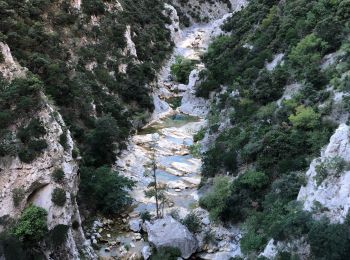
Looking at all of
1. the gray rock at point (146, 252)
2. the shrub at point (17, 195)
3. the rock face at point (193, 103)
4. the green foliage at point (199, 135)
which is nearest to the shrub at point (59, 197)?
the shrub at point (17, 195)

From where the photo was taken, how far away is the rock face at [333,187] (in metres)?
24.4

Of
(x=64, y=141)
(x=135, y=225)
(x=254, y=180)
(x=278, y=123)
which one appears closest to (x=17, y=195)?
(x=64, y=141)

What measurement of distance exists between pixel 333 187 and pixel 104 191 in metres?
20.5

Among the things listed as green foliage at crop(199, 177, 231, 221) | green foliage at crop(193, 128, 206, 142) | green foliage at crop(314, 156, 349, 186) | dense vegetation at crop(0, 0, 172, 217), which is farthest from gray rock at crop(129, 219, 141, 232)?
green foliage at crop(193, 128, 206, 142)

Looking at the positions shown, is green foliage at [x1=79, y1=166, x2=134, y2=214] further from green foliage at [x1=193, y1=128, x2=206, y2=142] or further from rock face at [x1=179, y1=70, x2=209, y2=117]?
rock face at [x1=179, y1=70, x2=209, y2=117]

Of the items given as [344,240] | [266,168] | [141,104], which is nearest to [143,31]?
[141,104]

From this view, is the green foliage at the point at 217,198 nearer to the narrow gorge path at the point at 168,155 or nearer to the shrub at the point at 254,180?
the shrub at the point at 254,180

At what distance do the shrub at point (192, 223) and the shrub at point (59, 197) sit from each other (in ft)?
33.2

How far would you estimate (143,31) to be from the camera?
78.8 meters

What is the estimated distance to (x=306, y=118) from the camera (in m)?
35.1

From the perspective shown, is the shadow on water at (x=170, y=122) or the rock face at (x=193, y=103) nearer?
the shadow on water at (x=170, y=122)

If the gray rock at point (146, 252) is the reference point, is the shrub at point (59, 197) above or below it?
above

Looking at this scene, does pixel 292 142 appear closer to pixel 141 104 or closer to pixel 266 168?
pixel 266 168

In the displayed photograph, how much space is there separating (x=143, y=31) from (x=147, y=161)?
1458 inches
